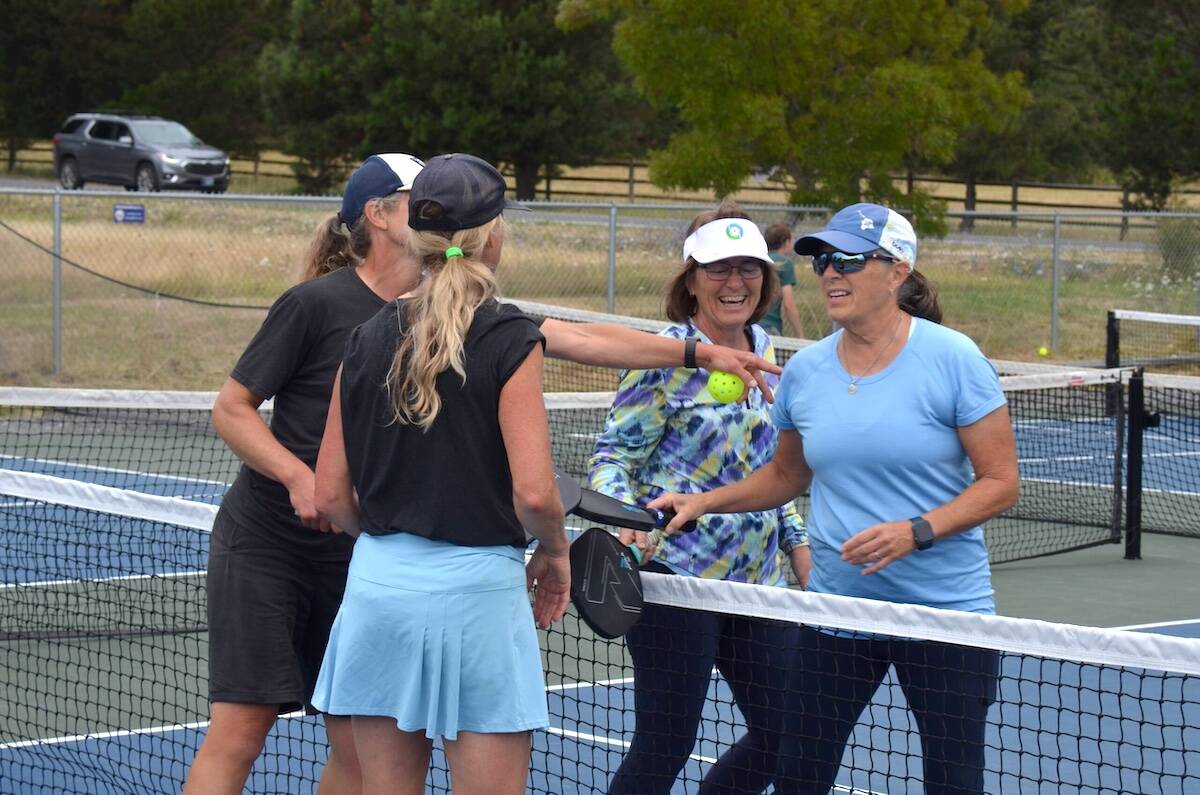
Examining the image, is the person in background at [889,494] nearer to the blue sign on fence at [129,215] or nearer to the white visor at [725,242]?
the white visor at [725,242]

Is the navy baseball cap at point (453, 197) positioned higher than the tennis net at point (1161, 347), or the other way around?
the navy baseball cap at point (453, 197)

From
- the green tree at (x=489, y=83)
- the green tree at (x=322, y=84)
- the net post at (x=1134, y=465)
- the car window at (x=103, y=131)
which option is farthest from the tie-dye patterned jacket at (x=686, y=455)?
the green tree at (x=322, y=84)

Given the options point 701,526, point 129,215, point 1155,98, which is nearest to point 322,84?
point 1155,98

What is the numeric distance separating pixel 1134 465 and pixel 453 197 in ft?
25.2

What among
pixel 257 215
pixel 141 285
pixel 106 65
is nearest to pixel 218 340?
pixel 141 285

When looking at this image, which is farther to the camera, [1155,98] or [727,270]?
[1155,98]

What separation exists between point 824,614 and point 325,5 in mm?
37743

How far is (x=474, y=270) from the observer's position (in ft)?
11.0

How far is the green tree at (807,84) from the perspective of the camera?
2025 centimetres

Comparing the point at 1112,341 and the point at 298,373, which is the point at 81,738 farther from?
the point at 1112,341

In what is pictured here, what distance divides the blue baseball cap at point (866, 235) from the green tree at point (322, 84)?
116 ft

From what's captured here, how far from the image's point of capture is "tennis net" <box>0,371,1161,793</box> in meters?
5.62

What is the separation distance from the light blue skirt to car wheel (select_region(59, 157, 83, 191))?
35.1m

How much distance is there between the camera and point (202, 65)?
4631 cm
